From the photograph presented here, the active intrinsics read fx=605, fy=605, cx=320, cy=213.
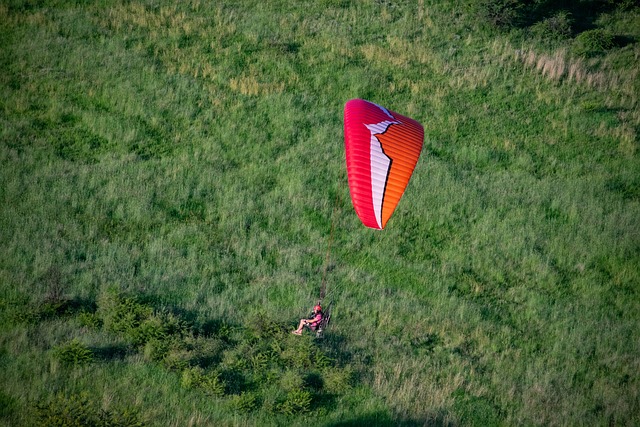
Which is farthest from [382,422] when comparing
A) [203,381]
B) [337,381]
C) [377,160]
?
[377,160]

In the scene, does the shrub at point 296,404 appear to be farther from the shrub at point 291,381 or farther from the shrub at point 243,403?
the shrub at point 243,403

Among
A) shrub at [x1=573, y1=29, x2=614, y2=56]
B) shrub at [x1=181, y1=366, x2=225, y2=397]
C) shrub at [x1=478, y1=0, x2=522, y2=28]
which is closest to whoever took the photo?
shrub at [x1=181, y1=366, x2=225, y2=397]

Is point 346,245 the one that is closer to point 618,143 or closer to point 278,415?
point 278,415

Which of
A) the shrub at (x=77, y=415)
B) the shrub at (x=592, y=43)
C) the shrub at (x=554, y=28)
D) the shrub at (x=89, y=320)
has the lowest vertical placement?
the shrub at (x=77, y=415)

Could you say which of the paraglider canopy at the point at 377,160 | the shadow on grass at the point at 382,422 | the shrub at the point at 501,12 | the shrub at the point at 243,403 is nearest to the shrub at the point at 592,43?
the shrub at the point at 501,12

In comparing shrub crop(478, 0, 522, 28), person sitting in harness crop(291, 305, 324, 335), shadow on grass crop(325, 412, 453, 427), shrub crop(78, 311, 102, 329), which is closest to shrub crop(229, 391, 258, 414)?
shadow on grass crop(325, 412, 453, 427)

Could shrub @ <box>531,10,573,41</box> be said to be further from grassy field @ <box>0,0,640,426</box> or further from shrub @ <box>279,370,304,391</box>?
shrub @ <box>279,370,304,391</box>
